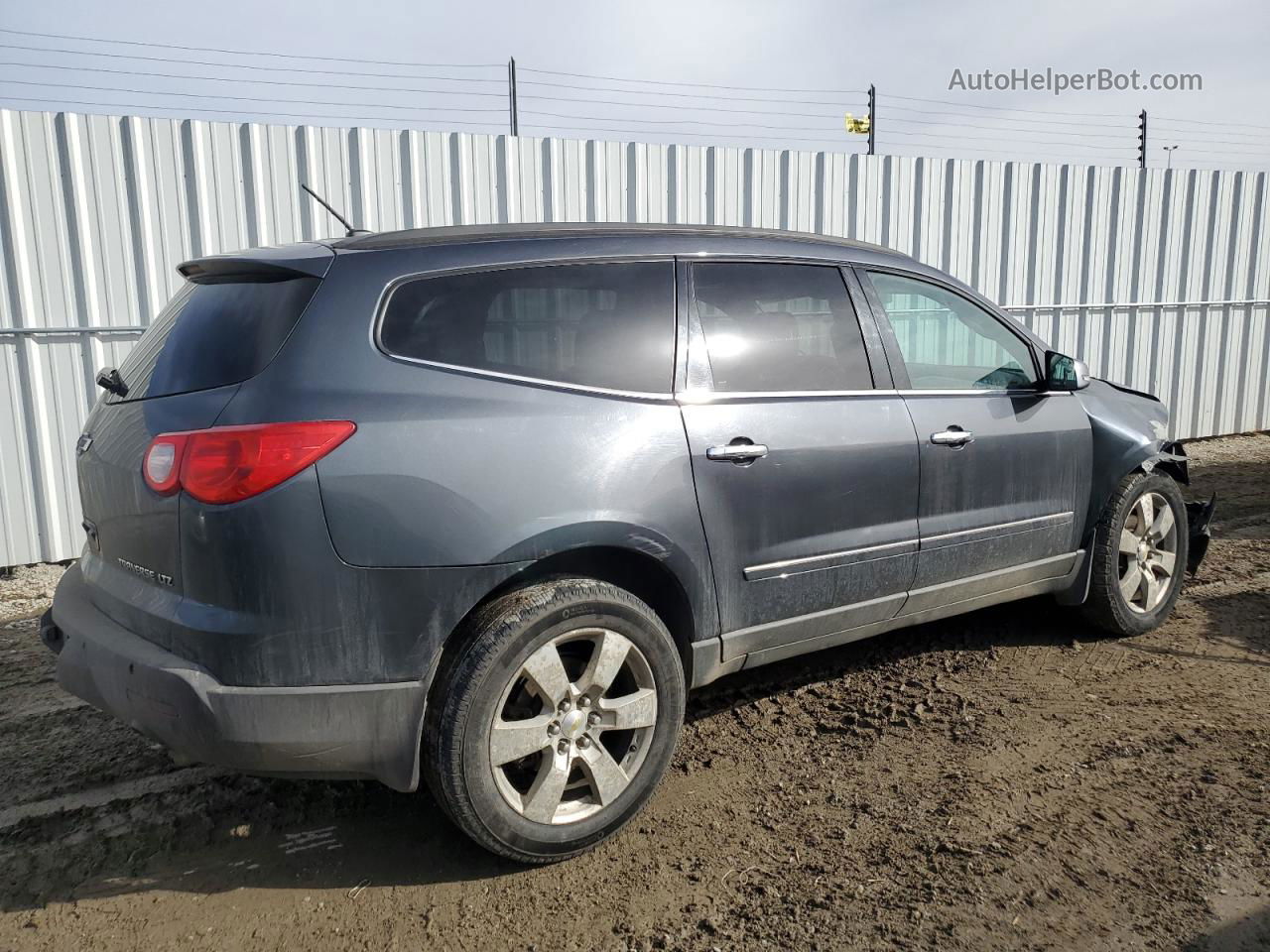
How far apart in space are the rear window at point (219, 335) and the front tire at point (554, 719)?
94 cm

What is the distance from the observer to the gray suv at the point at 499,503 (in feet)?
7.88

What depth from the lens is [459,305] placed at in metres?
2.73

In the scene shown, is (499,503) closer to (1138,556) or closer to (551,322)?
(551,322)

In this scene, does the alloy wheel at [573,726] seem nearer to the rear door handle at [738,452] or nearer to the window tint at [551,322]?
the rear door handle at [738,452]

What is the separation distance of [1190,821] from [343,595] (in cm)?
260

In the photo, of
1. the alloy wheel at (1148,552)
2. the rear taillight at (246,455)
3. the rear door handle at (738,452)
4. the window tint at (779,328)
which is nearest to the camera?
the rear taillight at (246,455)

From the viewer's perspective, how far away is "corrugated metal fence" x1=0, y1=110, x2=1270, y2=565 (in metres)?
6.06

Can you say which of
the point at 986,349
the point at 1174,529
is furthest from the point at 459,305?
the point at 1174,529

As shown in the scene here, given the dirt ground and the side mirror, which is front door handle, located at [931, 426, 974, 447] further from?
the dirt ground

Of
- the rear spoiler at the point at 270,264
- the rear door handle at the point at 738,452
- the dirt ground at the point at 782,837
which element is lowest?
the dirt ground at the point at 782,837

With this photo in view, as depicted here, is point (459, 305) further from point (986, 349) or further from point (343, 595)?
point (986, 349)

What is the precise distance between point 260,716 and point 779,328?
207 centimetres

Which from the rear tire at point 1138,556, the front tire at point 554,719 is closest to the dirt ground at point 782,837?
the front tire at point 554,719

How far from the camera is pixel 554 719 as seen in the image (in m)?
2.70
